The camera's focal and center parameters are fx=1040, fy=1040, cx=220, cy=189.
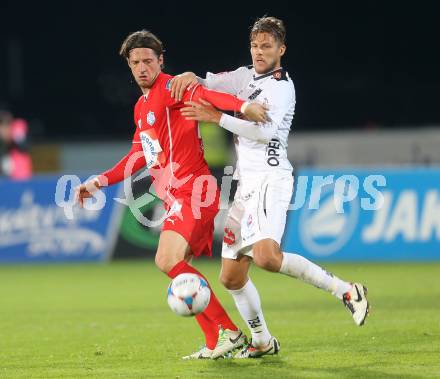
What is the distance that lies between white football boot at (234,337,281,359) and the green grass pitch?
0.10 metres

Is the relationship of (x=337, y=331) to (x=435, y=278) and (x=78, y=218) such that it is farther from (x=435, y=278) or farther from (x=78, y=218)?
(x=78, y=218)

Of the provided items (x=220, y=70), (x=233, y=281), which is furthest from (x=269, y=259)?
(x=220, y=70)

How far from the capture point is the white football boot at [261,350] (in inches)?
287

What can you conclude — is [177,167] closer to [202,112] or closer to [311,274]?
[202,112]

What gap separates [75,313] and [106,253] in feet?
19.3

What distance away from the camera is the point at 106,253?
16.7 m

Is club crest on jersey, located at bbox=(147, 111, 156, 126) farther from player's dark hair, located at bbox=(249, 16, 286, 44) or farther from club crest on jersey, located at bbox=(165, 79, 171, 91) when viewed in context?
player's dark hair, located at bbox=(249, 16, 286, 44)

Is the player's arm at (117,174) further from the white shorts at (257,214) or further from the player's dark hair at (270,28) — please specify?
the player's dark hair at (270,28)

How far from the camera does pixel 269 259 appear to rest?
701cm

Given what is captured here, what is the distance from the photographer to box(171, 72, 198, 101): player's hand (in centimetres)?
716

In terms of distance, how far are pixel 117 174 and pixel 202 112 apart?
3.70ft

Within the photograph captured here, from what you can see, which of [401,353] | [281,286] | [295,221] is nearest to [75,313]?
[281,286]

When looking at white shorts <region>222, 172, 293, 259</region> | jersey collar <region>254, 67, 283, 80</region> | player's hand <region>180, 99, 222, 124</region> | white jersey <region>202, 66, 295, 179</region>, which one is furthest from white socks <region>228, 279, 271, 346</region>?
jersey collar <region>254, 67, 283, 80</region>

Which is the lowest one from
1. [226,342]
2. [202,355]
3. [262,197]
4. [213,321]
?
[202,355]
